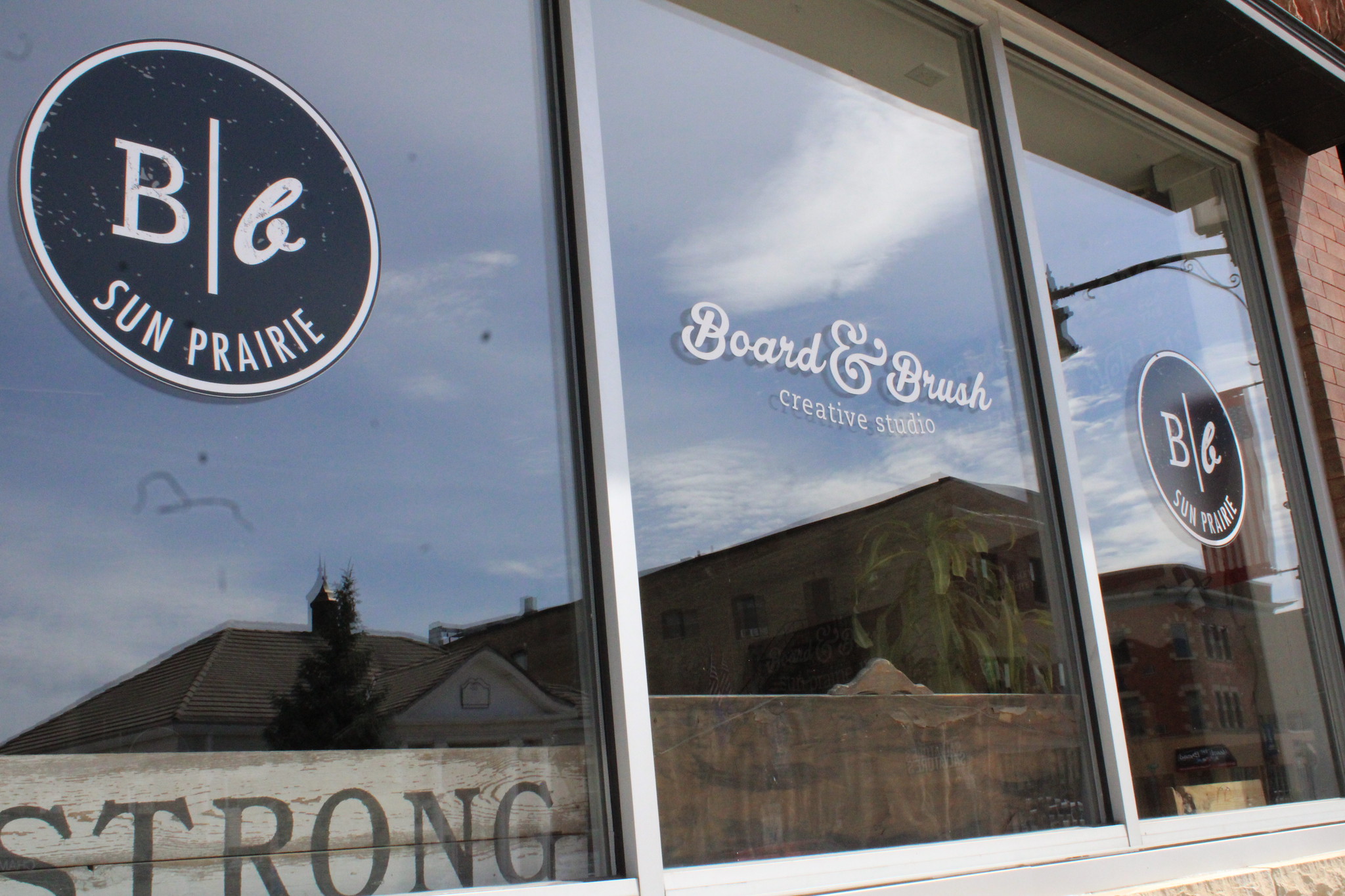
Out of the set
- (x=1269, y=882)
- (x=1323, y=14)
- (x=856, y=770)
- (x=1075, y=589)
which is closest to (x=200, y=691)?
(x=856, y=770)

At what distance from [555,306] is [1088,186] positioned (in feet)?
7.32

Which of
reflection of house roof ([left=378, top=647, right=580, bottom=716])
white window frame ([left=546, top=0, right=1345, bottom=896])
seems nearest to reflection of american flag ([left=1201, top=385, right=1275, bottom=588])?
white window frame ([left=546, top=0, right=1345, bottom=896])

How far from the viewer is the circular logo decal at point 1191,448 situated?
355 cm

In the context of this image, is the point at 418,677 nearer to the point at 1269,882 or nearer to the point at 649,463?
the point at 649,463

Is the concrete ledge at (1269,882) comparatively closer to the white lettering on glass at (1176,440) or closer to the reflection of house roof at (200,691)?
the white lettering on glass at (1176,440)

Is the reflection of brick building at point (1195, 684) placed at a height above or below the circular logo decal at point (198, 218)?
below

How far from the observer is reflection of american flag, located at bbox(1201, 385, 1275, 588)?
3.59 metres

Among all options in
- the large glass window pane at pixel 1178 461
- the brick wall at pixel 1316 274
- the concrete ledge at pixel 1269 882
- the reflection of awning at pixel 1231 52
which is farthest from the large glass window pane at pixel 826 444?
the brick wall at pixel 1316 274

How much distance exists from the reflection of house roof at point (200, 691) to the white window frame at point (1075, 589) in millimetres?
482

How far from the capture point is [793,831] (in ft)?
7.37

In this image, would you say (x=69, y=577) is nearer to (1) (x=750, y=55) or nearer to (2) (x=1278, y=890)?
(1) (x=750, y=55)

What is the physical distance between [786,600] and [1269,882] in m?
1.64

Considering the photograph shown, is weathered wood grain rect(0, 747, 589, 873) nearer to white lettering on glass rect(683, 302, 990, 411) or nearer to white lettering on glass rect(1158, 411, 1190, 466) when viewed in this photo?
white lettering on glass rect(683, 302, 990, 411)

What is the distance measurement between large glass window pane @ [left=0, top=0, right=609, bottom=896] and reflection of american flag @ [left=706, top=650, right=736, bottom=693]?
304mm
